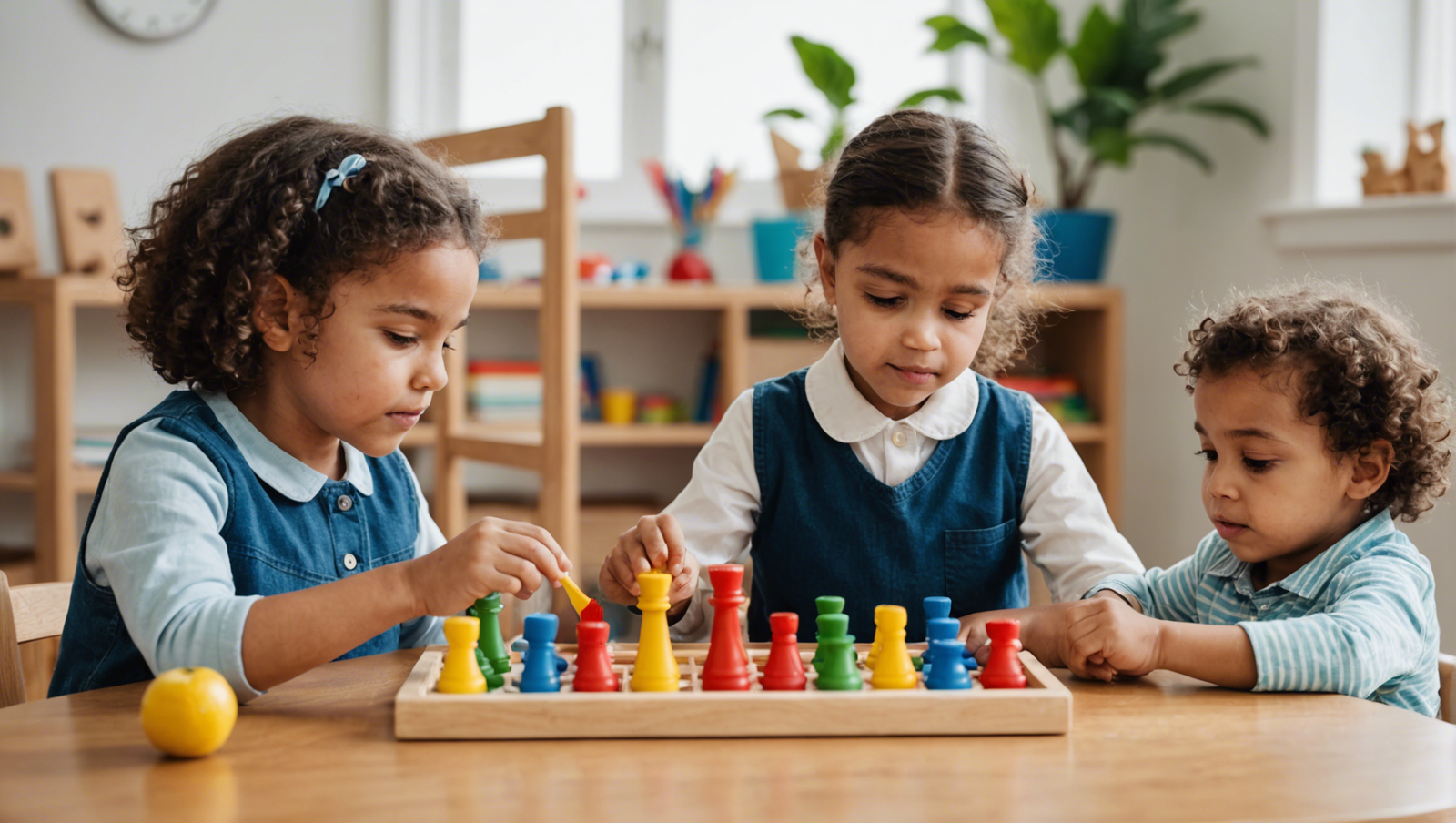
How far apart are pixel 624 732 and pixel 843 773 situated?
153mm

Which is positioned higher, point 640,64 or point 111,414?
point 640,64

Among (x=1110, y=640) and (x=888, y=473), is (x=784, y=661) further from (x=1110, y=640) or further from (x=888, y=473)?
(x=888, y=473)

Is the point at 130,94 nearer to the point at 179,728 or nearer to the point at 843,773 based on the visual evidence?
the point at 179,728

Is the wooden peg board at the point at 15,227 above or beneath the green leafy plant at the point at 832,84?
beneath

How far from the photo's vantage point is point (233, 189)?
3.61 feet

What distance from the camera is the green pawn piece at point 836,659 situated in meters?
0.85

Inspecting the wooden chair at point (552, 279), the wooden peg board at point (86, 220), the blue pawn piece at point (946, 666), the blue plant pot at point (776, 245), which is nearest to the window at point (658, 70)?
the blue plant pot at point (776, 245)

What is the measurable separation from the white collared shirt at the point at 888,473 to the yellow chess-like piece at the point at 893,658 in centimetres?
41

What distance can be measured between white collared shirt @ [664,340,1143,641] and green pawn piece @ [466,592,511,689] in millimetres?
353

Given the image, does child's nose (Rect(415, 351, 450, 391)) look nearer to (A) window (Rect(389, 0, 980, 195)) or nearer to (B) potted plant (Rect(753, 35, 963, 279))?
(B) potted plant (Rect(753, 35, 963, 279))

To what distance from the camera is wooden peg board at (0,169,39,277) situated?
9.57ft

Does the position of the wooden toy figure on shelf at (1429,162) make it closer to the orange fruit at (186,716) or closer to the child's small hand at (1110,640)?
the child's small hand at (1110,640)

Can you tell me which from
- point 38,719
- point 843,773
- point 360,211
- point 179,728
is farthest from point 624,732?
point 360,211

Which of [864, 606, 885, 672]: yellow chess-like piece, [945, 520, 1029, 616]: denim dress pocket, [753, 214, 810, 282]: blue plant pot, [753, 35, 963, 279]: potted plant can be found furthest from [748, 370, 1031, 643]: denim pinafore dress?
[753, 214, 810, 282]: blue plant pot
